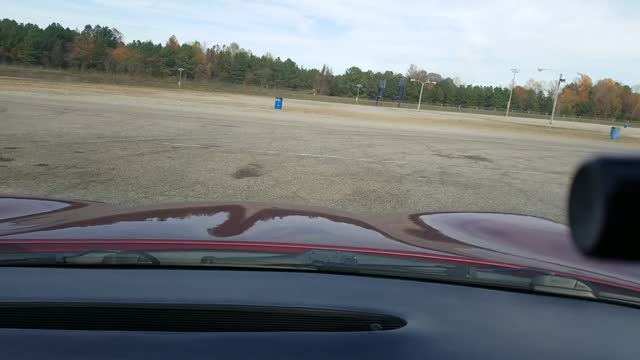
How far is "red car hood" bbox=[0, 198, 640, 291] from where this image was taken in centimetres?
269

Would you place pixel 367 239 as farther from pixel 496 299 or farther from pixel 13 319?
pixel 13 319

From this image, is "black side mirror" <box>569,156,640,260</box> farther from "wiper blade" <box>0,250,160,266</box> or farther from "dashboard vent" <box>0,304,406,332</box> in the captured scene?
"wiper blade" <box>0,250,160,266</box>

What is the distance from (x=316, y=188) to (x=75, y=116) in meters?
15.9

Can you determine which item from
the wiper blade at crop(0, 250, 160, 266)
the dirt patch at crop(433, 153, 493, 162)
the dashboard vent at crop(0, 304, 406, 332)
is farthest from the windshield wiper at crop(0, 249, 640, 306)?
the dirt patch at crop(433, 153, 493, 162)

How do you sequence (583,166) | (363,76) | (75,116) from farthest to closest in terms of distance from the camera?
(363,76) → (75,116) → (583,166)

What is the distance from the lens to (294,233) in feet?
10.0

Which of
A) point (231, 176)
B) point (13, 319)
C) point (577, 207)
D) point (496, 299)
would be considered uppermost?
point (577, 207)

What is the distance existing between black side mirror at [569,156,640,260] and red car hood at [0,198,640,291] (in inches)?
64.3

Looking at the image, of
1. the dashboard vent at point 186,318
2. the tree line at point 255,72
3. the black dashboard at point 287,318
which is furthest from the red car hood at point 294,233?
the tree line at point 255,72

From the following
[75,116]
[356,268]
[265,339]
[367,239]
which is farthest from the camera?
[75,116]

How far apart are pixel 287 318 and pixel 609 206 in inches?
53.1

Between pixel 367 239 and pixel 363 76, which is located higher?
pixel 363 76

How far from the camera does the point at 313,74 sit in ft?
537

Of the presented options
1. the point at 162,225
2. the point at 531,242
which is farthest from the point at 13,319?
the point at 531,242
